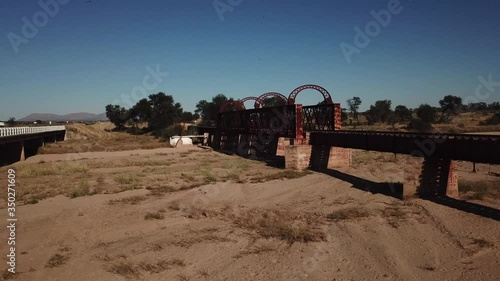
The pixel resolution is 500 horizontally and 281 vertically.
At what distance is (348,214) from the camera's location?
1488 centimetres

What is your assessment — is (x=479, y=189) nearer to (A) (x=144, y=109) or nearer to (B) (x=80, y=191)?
(B) (x=80, y=191)

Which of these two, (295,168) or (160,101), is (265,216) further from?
(160,101)

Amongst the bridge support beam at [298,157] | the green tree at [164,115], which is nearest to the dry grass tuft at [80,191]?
the bridge support beam at [298,157]

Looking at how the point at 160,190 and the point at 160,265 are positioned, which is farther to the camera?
the point at 160,190

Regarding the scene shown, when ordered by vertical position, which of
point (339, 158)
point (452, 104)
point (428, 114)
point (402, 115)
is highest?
point (452, 104)

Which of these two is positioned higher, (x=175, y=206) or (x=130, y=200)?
(x=175, y=206)

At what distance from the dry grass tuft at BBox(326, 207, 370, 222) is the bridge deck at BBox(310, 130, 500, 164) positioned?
519 centimetres

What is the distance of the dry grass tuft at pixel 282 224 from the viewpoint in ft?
40.1

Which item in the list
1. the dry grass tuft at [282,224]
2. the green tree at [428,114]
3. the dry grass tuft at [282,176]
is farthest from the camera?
the green tree at [428,114]

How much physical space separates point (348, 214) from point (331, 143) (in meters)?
12.3

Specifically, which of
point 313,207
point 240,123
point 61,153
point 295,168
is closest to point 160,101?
point 61,153

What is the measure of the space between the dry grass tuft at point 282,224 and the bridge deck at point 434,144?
24.9 ft

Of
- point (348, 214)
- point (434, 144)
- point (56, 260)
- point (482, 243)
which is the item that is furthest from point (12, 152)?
point (482, 243)

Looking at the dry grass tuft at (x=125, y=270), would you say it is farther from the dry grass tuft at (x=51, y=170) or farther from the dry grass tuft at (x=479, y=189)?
the dry grass tuft at (x=51, y=170)
